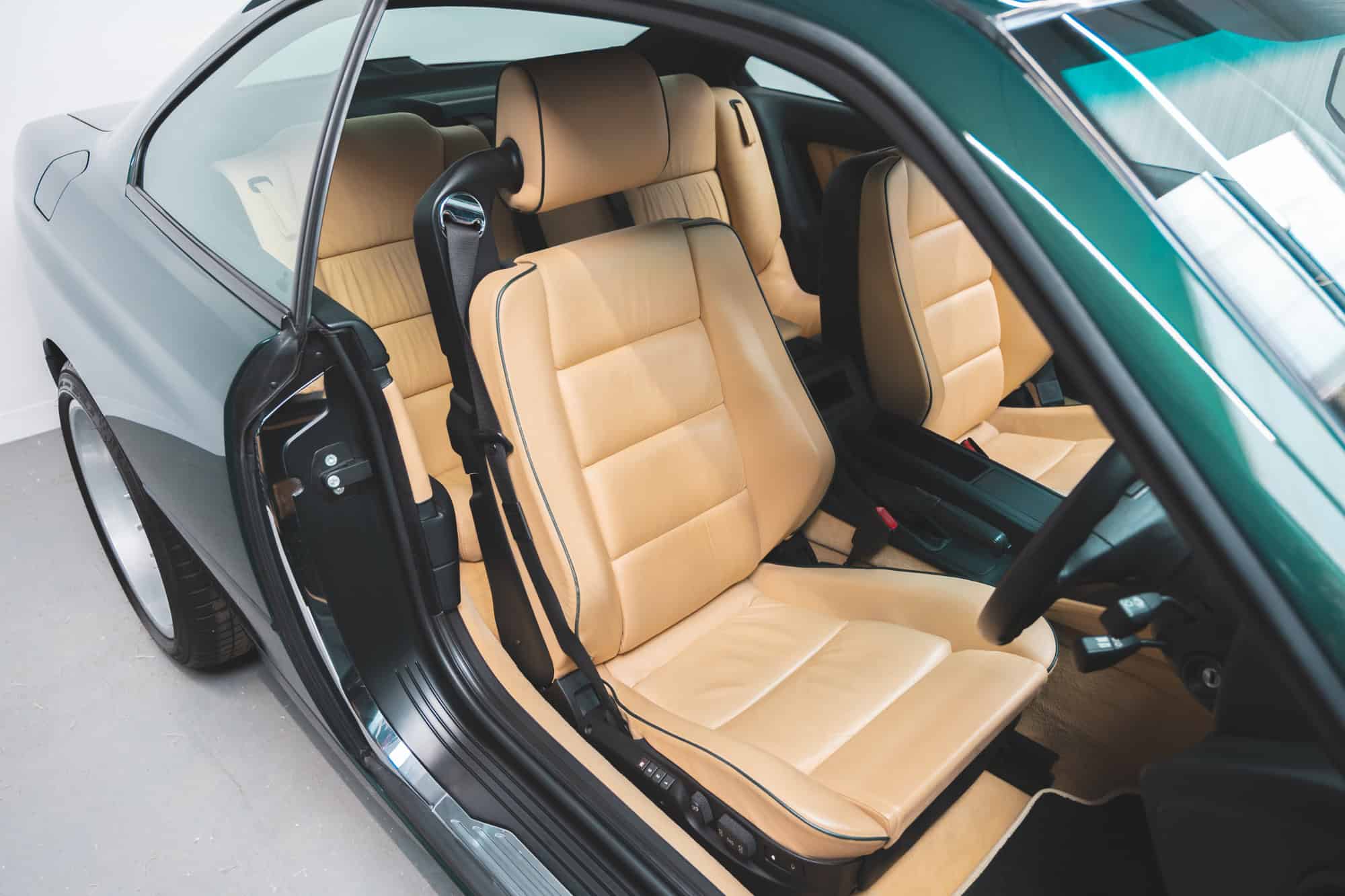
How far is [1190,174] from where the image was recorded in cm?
78

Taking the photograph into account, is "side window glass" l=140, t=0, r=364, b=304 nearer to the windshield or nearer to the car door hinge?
the car door hinge

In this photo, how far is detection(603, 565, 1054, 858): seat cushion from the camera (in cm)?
120

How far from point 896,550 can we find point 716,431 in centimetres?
57

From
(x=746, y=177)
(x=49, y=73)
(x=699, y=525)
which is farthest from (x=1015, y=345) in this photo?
(x=49, y=73)

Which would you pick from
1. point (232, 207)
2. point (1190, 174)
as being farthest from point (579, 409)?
point (1190, 174)

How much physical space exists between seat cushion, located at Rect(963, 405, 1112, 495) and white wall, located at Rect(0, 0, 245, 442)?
119 inches

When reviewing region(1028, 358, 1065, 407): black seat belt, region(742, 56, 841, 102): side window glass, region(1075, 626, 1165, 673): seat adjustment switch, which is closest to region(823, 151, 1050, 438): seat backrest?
region(1028, 358, 1065, 407): black seat belt

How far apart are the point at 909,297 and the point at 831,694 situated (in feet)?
3.26

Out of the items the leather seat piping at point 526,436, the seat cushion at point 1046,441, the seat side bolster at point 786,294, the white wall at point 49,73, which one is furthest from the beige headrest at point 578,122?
the white wall at point 49,73

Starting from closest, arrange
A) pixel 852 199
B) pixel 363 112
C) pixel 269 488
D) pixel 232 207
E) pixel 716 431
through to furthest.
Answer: pixel 269 488, pixel 232 207, pixel 716 431, pixel 363 112, pixel 852 199

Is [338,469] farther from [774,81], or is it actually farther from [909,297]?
[774,81]

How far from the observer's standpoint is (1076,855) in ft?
4.23

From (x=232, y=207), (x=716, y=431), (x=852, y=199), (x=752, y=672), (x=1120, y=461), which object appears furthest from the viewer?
(x=852, y=199)

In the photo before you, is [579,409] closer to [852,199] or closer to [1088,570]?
[1088,570]
